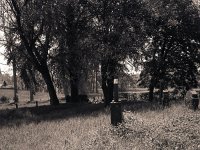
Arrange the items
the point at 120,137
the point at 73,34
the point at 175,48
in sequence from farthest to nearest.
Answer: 1. the point at 175,48
2. the point at 73,34
3. the point at 120,137

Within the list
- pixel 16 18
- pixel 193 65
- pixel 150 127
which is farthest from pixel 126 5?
pixel 150 127

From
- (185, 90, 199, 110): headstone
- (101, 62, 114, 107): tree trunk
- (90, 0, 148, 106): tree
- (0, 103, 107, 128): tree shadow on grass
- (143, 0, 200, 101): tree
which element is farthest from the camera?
(143, 0, 200, 101): tree

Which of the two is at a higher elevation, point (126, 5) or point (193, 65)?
point (126, 5)

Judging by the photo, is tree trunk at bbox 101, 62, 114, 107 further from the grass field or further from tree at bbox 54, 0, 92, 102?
the grass field

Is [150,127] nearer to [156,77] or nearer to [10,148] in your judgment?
[10,148]

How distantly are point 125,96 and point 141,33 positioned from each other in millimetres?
23418

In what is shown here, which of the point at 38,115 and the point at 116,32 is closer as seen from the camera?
the point at 38,115

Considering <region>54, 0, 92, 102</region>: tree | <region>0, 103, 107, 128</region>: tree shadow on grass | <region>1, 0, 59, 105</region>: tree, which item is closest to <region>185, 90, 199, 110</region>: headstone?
<region>0, 103, 107, 128</region>: tree shadow on grass

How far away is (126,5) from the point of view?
32.8 m

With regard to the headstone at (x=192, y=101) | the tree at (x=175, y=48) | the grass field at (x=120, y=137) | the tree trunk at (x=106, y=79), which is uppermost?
the tree at (x=175, y=48)

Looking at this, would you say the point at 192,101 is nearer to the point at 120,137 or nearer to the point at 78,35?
the point at 120,137

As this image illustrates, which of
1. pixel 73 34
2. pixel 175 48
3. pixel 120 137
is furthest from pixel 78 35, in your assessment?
pixel 120 137

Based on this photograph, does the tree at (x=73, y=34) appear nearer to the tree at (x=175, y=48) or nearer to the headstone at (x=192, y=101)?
the tree at (x=175, y=48)

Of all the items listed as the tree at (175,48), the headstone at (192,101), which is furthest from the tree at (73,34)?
the headstone at (192,101)
